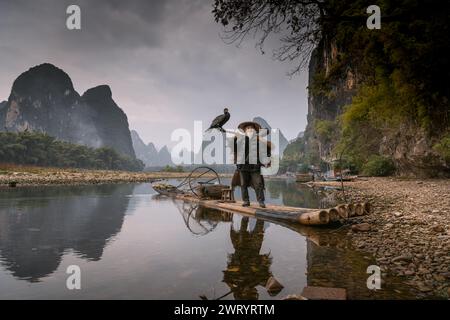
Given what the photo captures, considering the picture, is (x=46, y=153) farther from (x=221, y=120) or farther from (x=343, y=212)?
(x=343, y=212)

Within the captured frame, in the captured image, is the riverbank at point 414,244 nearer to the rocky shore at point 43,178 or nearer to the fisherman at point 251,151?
the fisherman at point 251,151

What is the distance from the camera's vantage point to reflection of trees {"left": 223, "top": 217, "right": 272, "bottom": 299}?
4.50 metres

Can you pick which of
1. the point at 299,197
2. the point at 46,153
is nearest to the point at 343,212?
the point at 299,197

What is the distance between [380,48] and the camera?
6.84m

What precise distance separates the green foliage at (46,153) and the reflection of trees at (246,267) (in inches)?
2867

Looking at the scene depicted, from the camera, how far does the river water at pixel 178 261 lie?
4492 millimetres

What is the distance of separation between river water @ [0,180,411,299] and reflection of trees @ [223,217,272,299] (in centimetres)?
2

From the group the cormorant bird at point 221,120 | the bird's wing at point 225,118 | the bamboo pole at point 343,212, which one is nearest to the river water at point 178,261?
the bamboo pole at point 343,212

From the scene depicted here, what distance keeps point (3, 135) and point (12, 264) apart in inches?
2955

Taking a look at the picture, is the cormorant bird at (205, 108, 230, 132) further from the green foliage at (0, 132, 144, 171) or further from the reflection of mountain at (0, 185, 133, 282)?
the green foliage at (0, 132, 144, 171)

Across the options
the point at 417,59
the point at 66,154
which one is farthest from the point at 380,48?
the point at 66,154

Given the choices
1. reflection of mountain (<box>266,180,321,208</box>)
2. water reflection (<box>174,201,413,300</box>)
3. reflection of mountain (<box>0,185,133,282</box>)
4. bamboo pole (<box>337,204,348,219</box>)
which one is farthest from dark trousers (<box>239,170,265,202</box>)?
reflection of mountain (<box>266,180,321,208</box>)

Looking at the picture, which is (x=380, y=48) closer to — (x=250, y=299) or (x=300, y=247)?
(x=300, y=247)
